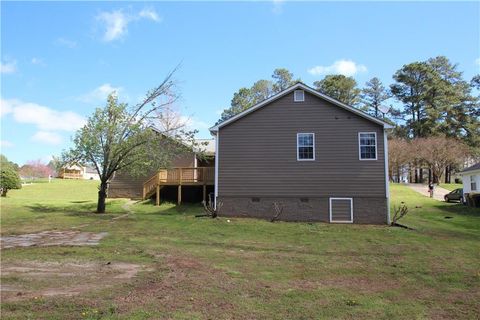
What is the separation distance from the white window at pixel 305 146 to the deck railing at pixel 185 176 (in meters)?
6.64

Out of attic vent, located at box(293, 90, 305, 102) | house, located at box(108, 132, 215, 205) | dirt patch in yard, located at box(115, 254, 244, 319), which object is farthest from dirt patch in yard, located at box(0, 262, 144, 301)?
house, located at box(108, 132, 215, 205)

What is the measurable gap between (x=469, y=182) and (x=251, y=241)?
24063 millimetres

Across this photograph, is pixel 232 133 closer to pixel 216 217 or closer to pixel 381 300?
pixel 216 217

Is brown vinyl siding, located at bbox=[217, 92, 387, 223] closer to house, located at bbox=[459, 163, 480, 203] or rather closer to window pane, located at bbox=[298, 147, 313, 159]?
window pane, located at bbox=[298, 147, 313, 159]

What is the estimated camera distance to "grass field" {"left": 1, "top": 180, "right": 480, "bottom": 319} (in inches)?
232

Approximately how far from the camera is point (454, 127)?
52469 mm

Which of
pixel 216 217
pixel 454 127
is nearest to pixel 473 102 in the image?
pixel 454 127

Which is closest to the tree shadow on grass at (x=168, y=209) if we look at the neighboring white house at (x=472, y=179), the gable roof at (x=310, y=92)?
the gable roof at (x=310, y=92)

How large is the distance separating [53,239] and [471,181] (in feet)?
95.2

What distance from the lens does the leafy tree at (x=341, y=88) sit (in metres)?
53.0

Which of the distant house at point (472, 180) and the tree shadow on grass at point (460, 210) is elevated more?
the distant house at point (472, 180)

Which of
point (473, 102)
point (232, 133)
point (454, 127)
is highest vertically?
point (473, 102)

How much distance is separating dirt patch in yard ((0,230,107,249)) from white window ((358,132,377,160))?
11.9 meters

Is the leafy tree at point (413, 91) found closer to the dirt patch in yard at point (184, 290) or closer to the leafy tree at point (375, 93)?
the leafy tree at point (375, 93)
